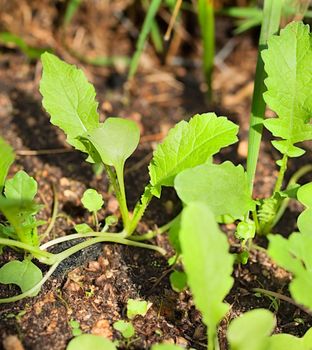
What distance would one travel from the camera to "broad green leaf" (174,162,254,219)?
1112 millimetres

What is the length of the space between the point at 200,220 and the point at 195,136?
0.30 m

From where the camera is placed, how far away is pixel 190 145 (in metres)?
1.22

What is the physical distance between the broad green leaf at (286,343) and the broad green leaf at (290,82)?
401 mm

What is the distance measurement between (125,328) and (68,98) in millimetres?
510

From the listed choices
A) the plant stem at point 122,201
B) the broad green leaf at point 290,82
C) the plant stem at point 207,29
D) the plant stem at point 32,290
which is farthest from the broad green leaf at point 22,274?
the plant stem at point 207,29

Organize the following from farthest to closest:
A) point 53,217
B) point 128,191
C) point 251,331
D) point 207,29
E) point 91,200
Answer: point 207,29 < point 128,191 < point 53,217 < point 91,200 < point 251,331

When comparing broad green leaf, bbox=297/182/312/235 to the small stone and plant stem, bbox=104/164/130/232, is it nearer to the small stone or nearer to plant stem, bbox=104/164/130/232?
plant stem, bbox=104/164/130/232

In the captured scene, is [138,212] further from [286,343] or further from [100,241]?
[286,343]

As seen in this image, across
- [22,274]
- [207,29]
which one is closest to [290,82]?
[207,29]

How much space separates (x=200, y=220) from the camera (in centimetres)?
96

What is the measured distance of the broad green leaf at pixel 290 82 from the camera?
123 centimetres

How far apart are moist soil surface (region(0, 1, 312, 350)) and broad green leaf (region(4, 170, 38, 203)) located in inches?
6.4

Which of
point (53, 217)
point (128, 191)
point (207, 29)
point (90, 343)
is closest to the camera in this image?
point (90, 343)

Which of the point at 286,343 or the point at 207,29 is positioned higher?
the point at 207,29
